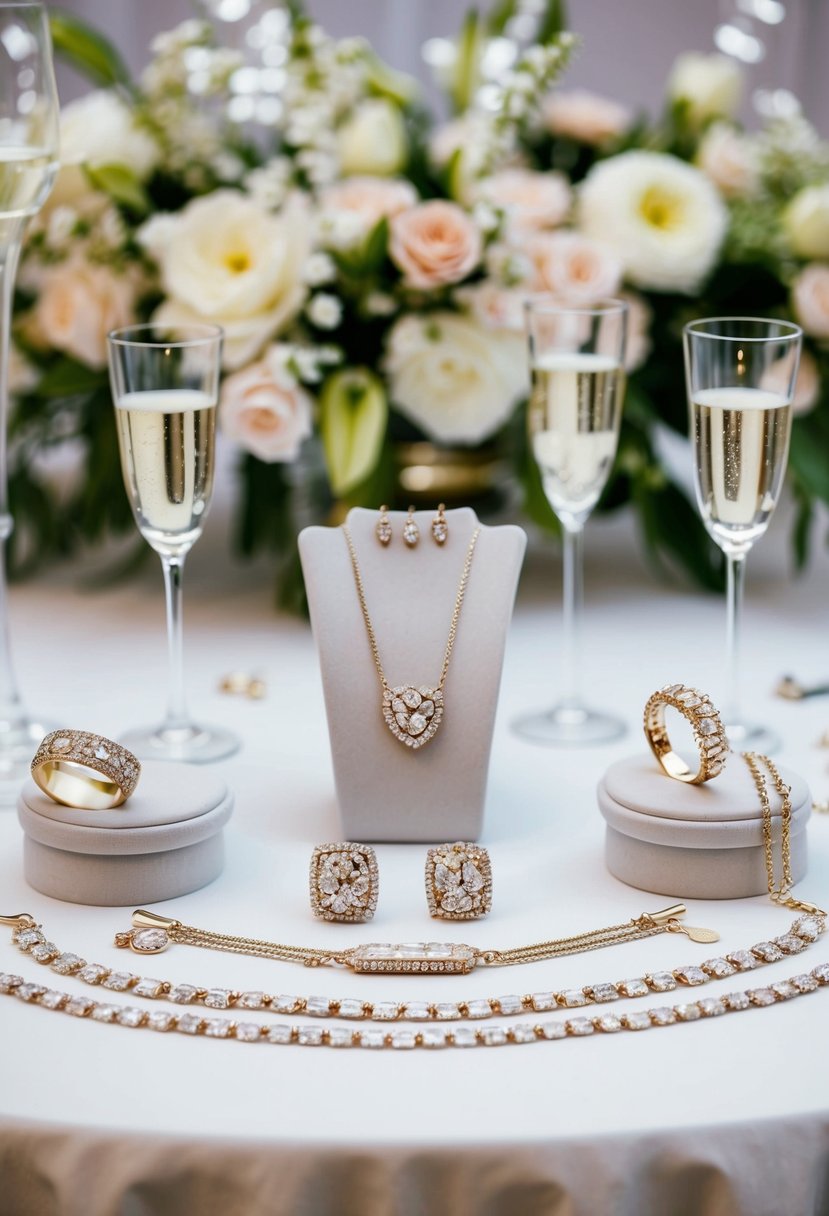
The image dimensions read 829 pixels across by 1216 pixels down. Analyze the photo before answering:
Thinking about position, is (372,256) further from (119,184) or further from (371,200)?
(119,184)

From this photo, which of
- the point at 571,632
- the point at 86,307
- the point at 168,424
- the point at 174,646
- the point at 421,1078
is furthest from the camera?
the point at 86,307

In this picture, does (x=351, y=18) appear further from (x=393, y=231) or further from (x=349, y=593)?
(x=349, y=593)

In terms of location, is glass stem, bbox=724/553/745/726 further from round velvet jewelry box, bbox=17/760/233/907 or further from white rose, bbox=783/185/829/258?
white rose, bbox=783/185/829/258

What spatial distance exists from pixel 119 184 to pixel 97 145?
0.07 meters

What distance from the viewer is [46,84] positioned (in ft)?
5.20

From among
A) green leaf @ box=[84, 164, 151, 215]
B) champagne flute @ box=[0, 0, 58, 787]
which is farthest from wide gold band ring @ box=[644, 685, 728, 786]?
green leaf @ box=[84, 164, 151, 215]

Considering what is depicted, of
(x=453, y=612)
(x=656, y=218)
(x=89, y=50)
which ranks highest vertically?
(x=89, y=50)

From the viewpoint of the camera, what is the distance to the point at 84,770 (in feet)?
4.34

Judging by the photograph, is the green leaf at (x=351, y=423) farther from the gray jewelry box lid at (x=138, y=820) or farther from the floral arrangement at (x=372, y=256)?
the gray jewelry box lid at (x=138, y=820)

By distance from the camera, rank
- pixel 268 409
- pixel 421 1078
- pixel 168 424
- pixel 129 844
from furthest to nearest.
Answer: pixel 268 409 < pixel 168 424 < pixel 129 844 < pixel 421 1078

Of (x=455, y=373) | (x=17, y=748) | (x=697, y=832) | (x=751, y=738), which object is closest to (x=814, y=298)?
(x=455, y=373)

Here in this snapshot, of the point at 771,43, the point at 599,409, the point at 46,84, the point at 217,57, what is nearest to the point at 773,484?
the point at 599,409

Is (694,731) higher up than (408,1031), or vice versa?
(694,731)

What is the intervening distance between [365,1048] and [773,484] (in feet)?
2.46
